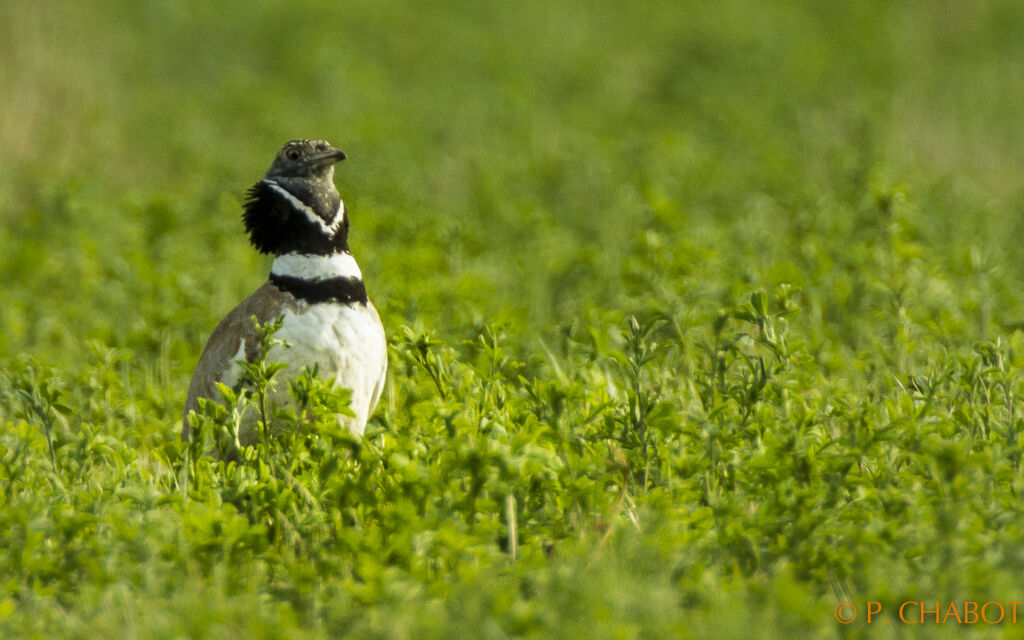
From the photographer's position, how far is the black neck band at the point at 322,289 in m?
4.16

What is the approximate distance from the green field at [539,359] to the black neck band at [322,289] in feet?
0.83

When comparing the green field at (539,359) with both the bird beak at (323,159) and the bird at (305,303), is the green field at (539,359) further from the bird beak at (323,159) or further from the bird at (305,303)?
the bird beak at (323,159)

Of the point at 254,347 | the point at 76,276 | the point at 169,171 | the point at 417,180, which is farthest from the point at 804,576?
the point at 169,171

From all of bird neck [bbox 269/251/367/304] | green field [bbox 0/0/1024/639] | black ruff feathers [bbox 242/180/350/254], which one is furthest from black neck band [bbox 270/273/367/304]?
green field [bbox 0/0/1024/639]

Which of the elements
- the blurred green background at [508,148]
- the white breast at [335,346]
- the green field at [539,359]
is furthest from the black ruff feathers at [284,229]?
the blurred green background at [508,148]

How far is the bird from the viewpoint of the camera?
13.4 feet

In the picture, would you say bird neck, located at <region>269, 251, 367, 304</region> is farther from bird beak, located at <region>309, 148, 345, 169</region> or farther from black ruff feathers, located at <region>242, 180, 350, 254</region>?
bird beak, located at <region>309, 148, 345, 169</region>

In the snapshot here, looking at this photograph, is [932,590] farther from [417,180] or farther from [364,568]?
[417,180]

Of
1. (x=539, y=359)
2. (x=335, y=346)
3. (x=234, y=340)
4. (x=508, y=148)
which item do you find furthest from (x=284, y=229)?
(x=508, y=148)

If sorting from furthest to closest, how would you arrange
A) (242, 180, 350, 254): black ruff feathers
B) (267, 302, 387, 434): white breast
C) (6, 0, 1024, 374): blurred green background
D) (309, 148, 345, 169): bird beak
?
(6, 0, 1024, 374): blurred green background
(309, 148, 345, 169): bird beak
(242, 180, 350, 254): black ruff feathers
(267, 302, 387, 434): white breast

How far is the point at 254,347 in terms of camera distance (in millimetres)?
4234

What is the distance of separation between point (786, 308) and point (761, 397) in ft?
2.34

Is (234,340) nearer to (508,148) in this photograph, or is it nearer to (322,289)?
(322,289)

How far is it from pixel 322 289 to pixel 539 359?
3.95ft
